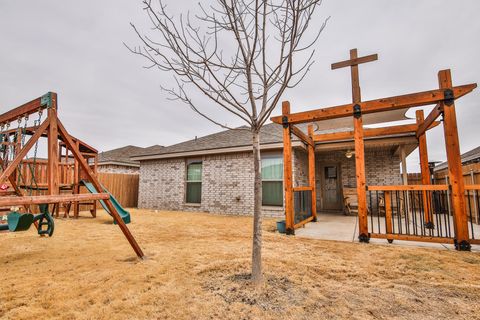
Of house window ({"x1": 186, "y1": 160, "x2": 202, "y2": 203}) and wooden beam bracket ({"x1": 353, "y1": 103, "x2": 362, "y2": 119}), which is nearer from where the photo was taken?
wooden beam bracket ({"x1": 353, "y1": 103, "x2": 362, "y2": 119})

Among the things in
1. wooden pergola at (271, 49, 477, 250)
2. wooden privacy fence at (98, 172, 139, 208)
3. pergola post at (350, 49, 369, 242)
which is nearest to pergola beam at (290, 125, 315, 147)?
wooden pergola at (271, 49, 477, 250)

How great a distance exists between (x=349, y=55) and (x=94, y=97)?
1235 cm

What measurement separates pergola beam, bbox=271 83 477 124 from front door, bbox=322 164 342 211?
583 cm

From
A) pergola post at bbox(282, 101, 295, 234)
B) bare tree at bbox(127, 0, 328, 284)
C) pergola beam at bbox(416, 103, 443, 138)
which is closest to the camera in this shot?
bare tree at bbox(127, 0, 328, 284)

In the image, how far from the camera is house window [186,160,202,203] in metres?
10.1

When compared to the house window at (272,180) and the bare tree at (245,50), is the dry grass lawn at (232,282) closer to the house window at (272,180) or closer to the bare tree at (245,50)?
the bare tree at (245,50)

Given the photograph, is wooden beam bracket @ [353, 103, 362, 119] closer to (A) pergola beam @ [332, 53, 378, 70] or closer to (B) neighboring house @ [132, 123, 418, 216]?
(A) pergola beam @ [332, 53, 378, 70]

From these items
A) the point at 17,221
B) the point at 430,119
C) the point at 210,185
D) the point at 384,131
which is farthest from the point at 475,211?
the point at 17,221

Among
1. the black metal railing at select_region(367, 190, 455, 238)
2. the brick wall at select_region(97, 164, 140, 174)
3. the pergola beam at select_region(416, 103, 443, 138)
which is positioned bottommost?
the black metal railing at select_region(367, 190, 455, 238)

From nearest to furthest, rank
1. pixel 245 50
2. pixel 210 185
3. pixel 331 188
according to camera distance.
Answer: pixel 245 50
pixel 210 185
pixel 331 188

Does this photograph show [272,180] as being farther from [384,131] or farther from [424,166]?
[424,166]

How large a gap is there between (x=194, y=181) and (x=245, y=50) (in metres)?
8.17

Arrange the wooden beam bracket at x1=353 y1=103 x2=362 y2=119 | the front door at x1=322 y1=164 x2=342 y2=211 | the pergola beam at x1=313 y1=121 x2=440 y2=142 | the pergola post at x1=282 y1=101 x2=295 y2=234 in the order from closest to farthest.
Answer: the wooden beam bracket at x1=353 y1=103 x2=362 y2=119 → the pergola post at x1=282 y1=101 x2=295 y2=234 → the pergola beam at x1=313 y1=121 x2=440 y2=142 → the front door at x1=322 y1=164 x2=342 y2=211

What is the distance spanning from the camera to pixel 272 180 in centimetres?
832
